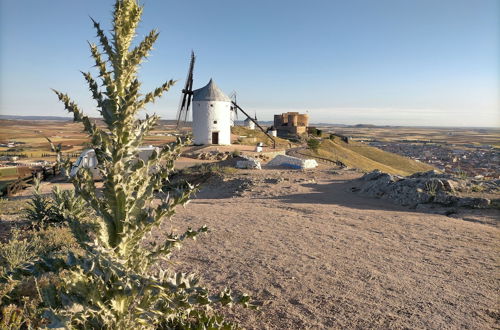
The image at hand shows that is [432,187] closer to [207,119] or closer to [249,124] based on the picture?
[207,119]

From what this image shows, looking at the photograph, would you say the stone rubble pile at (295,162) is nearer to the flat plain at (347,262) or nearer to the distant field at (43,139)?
the distant field at (43,139)

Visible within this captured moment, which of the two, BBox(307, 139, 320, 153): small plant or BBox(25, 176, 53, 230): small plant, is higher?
BBox(307, 139, 320, 153): small plant

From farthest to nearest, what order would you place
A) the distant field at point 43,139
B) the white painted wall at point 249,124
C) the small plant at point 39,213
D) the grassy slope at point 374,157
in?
the white painted wall at point 249,124 → the grassy slope at point 374,157 → the distant field at point 43,139 → the small plant at point 39,213

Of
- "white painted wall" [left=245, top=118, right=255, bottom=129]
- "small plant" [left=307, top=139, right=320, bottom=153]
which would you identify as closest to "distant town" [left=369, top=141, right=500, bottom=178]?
"small plant" [left=307, top=139, right=320, bottom=153]

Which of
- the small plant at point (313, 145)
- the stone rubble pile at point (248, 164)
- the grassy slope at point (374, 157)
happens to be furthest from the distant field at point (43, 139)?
the grassy slope at point (374, 157)

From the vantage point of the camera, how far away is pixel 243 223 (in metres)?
9.76

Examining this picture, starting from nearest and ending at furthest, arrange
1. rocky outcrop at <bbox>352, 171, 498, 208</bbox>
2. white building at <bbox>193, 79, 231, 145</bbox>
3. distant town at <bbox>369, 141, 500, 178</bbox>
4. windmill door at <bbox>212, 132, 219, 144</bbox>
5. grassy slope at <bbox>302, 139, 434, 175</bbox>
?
rocky outcrop at <bbox>352, 171, 498, 208</bbox> < white building at <bbox>193, 79, 231, 145</bbox> < windmill door at <bbox>212, 132, 219, 144</bbox> < grassy slope at <bbox>302, 139, 434, 175</bbox> < distant town at <bbox>369, 141, 500, 178</bbox>

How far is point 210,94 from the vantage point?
3466cm

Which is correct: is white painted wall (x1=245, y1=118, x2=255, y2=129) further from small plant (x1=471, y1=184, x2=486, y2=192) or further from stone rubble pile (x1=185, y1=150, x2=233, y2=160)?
small plant (x1=471, y1=184, x2=486, y2=192)

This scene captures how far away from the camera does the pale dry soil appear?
187 inches

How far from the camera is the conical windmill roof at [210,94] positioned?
114 feet

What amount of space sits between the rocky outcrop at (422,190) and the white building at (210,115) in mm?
21631

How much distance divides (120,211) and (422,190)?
13.6m

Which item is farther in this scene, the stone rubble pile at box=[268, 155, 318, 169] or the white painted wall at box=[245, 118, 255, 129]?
the white painted wall at box=[245, 118, 255, 129]
